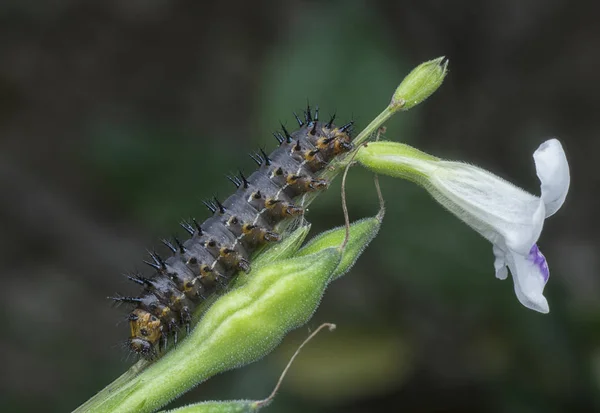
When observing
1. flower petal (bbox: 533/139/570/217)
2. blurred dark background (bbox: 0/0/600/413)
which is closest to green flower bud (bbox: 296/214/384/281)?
flower petal (bbox: 533/139/570/217)

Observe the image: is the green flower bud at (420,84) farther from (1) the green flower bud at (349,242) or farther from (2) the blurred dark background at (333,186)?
(2) the blurred dark background at (333,186)

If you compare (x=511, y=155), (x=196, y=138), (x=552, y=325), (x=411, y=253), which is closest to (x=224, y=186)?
(x=196, y=138)

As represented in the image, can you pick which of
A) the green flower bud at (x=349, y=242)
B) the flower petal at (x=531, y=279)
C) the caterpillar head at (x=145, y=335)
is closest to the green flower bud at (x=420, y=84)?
the green flower bud at (x=349, y=242)

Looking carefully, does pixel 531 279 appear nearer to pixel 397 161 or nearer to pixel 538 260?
pixel 538 260

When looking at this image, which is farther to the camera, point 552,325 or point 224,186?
point 224,186

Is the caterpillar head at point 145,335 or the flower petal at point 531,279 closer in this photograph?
the flower petal at point 531,279

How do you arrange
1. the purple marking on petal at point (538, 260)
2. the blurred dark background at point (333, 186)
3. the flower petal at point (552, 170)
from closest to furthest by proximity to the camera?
1. the flower petal at point (552, 170)
2. the purple marking on petal at point (538, 260)
3. the blurred dark background at point (333, 186)

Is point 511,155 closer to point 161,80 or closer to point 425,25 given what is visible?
point 425,25

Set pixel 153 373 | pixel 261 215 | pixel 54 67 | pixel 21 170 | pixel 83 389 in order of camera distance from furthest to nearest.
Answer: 1. pixel 54 67
2. pixel 21 170
3. pixel 83 389
4. pixel 261 215
5. pixel 153 373

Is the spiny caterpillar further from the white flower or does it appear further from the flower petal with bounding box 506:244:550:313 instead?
the flower petal with bounding box 506:244:550:313
